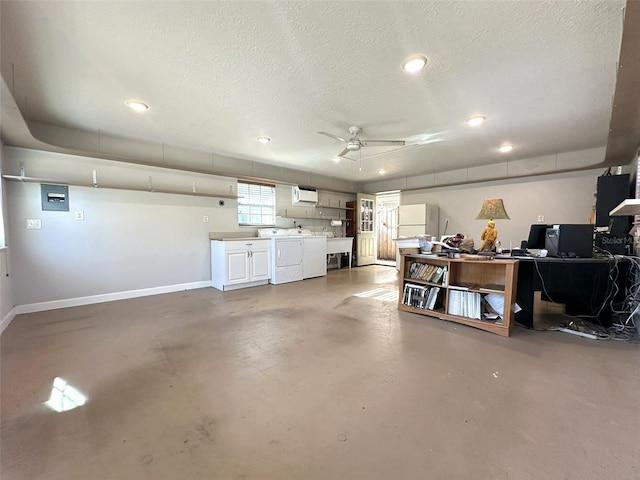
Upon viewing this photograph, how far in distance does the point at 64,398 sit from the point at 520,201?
7.27m

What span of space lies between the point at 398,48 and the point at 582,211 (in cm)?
530

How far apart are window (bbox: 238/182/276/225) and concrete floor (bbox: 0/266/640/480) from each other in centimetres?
304

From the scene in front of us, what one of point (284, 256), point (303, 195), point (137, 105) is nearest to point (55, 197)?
point (137, 105)

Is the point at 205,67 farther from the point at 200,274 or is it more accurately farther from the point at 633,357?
the point at 633,357

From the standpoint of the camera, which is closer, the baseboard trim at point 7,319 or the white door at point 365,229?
the baseboard trim at point 7,319

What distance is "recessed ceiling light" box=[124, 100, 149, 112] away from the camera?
2.89 meters

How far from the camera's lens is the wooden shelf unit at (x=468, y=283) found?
2.76 m

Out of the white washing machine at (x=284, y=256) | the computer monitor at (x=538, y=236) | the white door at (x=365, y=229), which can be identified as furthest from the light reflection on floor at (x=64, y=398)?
the white door at (x=365, y=229)

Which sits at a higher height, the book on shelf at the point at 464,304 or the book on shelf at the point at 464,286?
the book on shelf at the point at 464,286

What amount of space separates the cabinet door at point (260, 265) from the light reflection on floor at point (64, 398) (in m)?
3.24

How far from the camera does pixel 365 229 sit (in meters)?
8.15

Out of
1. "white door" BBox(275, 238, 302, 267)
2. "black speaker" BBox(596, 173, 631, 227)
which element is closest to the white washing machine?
"white door" BBox(275, 238, 302, 267)

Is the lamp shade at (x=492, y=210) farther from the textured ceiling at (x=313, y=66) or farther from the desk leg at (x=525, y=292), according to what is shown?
the desk leg at (x=525, y=292)

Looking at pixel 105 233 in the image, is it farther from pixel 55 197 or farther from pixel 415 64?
pixel 415 64
